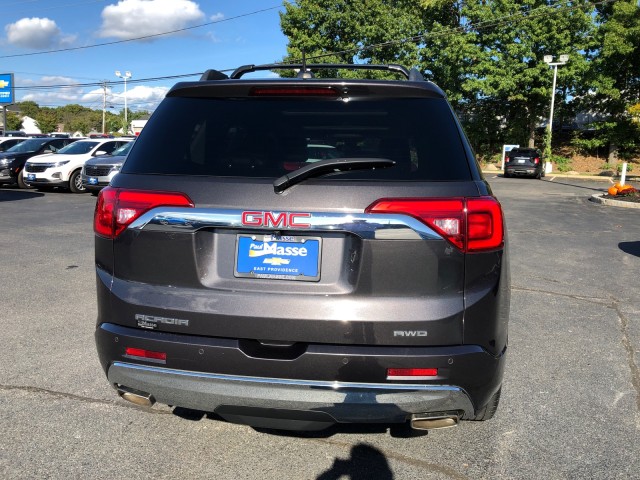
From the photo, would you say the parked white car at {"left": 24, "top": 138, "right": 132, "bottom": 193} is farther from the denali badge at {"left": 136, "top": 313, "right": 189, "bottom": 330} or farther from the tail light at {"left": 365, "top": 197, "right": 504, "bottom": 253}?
the tail light at {"left": 365, "top": 197, "right": 504, "bottom": 253}

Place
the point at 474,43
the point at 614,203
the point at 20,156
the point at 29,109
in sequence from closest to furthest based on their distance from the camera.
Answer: the point at 614,203 < the point at 20,156 < the point at 474,43 < the point at 29,109

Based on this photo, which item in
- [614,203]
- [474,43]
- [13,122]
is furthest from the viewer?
[13,122]

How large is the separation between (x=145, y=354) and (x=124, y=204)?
680 millimetres

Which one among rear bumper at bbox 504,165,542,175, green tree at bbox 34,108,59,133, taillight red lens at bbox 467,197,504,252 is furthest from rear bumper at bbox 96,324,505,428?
green tree at bbox 34,108,59,133

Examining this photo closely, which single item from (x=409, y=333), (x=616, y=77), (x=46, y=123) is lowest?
(x=409, y=333)

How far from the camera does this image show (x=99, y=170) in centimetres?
1605

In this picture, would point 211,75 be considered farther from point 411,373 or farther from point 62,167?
point 62,167

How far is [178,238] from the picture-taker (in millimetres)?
2465

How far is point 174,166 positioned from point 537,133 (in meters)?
44.8

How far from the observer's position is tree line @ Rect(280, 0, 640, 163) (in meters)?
35.3

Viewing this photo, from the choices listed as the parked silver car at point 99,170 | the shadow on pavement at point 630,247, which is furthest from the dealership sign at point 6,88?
the shadow on pavement at point 630,247

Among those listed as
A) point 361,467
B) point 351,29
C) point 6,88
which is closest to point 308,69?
point 361,467

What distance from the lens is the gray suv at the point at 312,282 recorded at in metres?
2.35

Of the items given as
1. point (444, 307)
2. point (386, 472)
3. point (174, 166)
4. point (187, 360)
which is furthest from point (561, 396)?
point (174, 166)
